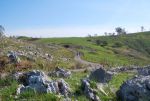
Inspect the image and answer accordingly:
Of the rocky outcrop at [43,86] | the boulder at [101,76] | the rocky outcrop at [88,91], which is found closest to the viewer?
the rocky outcrop at [43,86]

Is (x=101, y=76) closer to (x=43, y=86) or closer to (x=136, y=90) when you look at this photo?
(x=136, y=90)

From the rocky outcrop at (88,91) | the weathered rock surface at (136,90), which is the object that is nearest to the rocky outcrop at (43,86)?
the rocky outcrop at (88,91)

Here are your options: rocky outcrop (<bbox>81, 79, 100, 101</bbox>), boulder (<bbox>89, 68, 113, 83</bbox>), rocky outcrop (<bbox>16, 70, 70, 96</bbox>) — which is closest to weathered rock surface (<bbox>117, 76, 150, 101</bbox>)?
rocky outcrop (<bbox>81, 79, 100, 101</bbox>)

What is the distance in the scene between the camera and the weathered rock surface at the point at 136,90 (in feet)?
72.5

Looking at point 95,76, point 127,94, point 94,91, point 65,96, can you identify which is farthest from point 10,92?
point 95,76

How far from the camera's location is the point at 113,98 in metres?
23.5

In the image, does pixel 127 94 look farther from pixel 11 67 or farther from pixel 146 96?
pixel 11 67

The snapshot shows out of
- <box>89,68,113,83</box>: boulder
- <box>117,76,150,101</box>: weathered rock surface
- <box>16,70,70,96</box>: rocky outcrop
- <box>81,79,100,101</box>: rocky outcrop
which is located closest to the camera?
<box>117,76,150,101</box>: weathered rock surface

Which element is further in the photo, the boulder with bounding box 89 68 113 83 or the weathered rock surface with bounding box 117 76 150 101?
the boulder with bounding box 89 68 113 83

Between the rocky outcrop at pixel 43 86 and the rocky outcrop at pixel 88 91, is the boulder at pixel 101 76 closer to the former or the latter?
the rocky outcrop at pixel 88 91

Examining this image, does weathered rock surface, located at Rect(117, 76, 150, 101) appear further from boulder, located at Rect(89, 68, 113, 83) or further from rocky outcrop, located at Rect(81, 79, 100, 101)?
boulder, located at Rect(89, 68, 113, 83)

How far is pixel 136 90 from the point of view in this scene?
73.6ft

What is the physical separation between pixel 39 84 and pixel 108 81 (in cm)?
941

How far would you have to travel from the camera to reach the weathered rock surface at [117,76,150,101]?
72.5 feet
